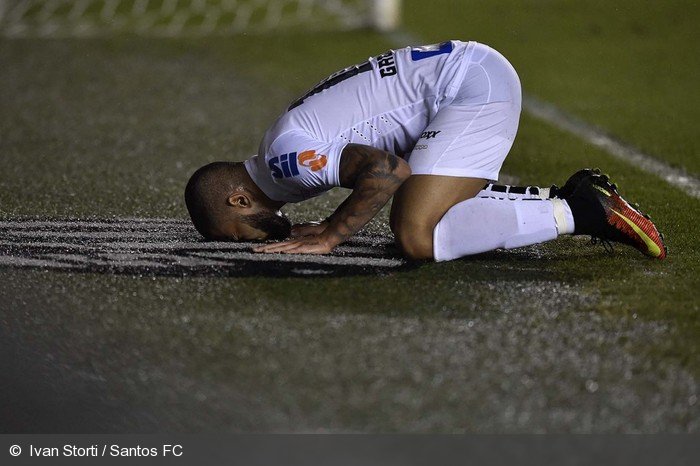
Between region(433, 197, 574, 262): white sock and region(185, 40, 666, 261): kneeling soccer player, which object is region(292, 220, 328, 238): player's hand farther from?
region(433, 197, 574, 262): white sock

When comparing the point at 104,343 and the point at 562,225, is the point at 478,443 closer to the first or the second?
the point at 104,343

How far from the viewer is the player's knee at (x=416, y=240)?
195 inches

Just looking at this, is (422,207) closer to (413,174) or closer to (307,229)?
(413,174)

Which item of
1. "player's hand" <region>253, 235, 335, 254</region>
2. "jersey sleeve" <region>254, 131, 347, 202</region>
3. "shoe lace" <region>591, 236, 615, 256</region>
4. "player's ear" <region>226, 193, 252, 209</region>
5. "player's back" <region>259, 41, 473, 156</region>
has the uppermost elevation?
"player's back" <region>259, 41, 473, 156</region>

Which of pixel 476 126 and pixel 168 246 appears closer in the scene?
pixel 476 126

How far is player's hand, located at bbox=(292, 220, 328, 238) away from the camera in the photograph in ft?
17.7

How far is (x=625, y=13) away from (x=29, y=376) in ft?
42.5

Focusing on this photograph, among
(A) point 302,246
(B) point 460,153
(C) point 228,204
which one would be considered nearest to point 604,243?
(B) point 460,153

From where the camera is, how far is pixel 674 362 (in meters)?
3.75

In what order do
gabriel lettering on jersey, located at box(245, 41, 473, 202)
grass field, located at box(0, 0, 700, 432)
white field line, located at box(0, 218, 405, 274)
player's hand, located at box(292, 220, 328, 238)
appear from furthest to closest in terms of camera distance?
player's hand, located at box(292, 220, 328, 238), white field line, located at box(0, 218, 405, 274), gabriel lettering on jersey, located at box(245, 41, 473, 202), grass field, located at box(0, 0, 700, 432)

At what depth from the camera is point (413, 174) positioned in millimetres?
5070

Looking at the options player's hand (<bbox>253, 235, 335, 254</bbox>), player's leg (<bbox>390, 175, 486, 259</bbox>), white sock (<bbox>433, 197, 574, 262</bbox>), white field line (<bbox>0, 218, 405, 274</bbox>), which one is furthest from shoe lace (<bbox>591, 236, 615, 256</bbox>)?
player's hand (<bbox>253, 235, 335, 254</bbox>)

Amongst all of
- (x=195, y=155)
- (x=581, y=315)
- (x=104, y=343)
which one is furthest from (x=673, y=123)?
(x=104, y=343)

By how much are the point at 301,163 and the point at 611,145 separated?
3.93 meters
